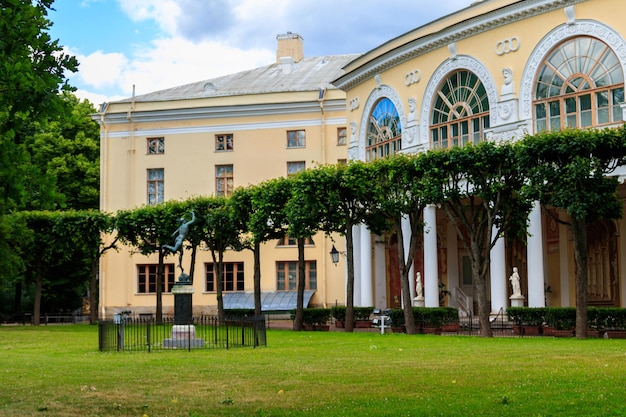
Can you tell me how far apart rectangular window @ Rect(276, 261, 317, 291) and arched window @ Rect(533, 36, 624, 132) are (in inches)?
940

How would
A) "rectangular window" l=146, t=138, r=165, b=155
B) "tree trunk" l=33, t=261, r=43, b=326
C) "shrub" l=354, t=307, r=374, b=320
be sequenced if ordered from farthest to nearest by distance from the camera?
"rectangular window" l=146, t=138, r=165, b=155, "tree trunk" l=33, t=261, r=43, b=326, "shrub" l=354, t=307, r=374, b=320

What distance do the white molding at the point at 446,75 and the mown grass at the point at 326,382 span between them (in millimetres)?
15331

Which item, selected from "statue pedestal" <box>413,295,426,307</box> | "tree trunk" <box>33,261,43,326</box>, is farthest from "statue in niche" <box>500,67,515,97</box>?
"tree trunk" <box>33,261,43,326</box>

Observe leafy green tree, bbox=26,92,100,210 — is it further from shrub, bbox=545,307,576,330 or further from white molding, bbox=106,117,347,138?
shrub, bbox=545,307,576,330

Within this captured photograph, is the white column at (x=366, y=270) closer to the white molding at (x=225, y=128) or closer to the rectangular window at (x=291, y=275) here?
the rectangular window at (x=291, y=275)

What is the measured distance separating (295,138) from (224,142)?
15.5ft

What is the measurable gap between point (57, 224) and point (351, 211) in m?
20.5

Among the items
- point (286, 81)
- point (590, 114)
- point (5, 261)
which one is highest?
point (286, 81)

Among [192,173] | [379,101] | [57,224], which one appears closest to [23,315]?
[57,224]

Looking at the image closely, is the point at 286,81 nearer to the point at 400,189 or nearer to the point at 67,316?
the point at 67,316

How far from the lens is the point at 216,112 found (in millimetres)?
58219

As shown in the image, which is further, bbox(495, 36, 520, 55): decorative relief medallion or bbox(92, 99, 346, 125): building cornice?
bbox(92, 99, 346, 125): building cornice

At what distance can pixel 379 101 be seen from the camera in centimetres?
4559

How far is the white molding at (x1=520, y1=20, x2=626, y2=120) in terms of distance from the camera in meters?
33.3
